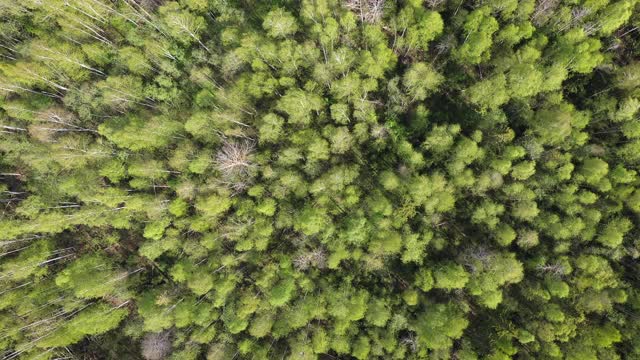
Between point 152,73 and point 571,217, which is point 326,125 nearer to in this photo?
point 152,73

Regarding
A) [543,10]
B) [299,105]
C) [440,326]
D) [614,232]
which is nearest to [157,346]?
[440,326]

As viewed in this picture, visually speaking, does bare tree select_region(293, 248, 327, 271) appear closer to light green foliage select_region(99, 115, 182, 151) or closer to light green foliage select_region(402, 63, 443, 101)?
light green foliage select_region(402, 63, 443, 101)

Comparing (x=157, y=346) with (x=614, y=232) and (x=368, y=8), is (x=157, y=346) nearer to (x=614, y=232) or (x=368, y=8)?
(x=368, y=8)

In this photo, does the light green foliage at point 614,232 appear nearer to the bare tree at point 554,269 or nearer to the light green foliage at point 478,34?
the bare tree at point 554,269

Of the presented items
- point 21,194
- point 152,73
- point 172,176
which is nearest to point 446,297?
point 172,176

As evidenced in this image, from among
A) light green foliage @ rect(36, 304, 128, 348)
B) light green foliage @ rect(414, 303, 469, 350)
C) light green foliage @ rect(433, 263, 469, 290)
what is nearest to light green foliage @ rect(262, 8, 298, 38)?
light green foliage @ rect(433, 263, 469, 290)
